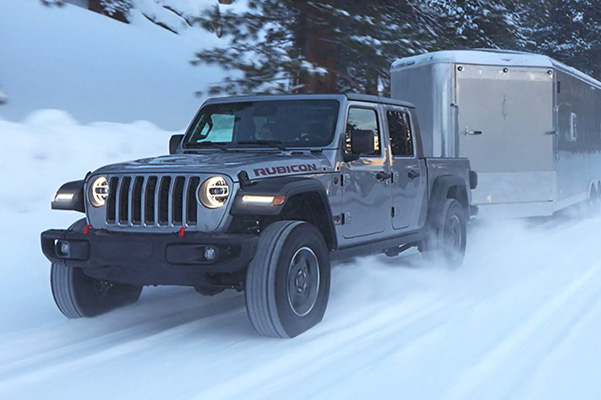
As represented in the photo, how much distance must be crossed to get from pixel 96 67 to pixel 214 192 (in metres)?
17.7

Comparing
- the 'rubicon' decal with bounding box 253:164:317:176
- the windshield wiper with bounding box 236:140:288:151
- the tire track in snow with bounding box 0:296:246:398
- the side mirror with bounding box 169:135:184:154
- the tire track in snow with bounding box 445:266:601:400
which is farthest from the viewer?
the side mirror with bounding box 169:135:184:154

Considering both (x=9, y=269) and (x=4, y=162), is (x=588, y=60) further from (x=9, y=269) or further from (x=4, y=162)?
(x=9, y=269)

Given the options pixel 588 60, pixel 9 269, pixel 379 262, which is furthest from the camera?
pixel 588 60

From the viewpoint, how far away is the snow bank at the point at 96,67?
18219 mm

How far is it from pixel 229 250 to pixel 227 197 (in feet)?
1.25

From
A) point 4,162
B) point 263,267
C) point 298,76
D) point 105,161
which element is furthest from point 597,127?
point 263,267

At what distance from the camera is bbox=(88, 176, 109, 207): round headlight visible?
5.87m

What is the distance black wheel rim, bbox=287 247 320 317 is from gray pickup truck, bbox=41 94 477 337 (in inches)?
0.4

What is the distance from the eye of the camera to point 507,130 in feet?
38.2

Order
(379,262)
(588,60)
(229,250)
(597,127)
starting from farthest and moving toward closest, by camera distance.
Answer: (588,60), (597,127), (379,262), (229,250)

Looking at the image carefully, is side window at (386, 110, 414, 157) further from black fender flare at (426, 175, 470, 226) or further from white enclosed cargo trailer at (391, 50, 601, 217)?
white enclosed cargo trailer at (391, 50, 601, 217)

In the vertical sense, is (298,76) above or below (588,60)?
below

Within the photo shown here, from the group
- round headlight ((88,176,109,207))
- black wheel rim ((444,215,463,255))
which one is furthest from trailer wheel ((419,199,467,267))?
round headlight ((88,176,109,207))

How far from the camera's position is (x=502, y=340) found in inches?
216
